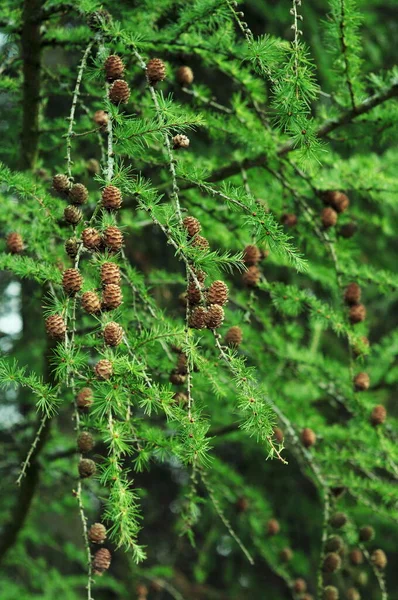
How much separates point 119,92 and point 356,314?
36.5 inches

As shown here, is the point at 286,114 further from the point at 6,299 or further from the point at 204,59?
the point at 6,299

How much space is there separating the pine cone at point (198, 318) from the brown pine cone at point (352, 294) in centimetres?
85

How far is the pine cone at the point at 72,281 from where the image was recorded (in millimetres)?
1259

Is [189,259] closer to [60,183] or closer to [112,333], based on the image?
[112,333]

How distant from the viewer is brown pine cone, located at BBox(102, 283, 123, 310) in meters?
1.20

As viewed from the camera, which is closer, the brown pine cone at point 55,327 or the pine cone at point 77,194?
the brown pine cone at point 55,327

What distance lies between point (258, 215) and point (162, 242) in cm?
321

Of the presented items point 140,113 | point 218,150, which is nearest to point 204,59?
point 140,113

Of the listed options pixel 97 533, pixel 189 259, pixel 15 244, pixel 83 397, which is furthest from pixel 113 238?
pixel 15 244

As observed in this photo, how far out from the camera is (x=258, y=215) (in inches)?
53.7

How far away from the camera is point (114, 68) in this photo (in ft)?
4.71

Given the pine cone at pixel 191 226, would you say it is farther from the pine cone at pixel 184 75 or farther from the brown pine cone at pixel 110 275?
the pine cone at pixel 184 75

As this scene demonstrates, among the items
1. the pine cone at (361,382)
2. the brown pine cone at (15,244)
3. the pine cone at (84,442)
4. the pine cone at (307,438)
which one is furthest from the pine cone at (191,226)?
the pine cone at (307,438)

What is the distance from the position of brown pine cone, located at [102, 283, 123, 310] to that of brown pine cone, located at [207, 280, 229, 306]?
6.4 inches
